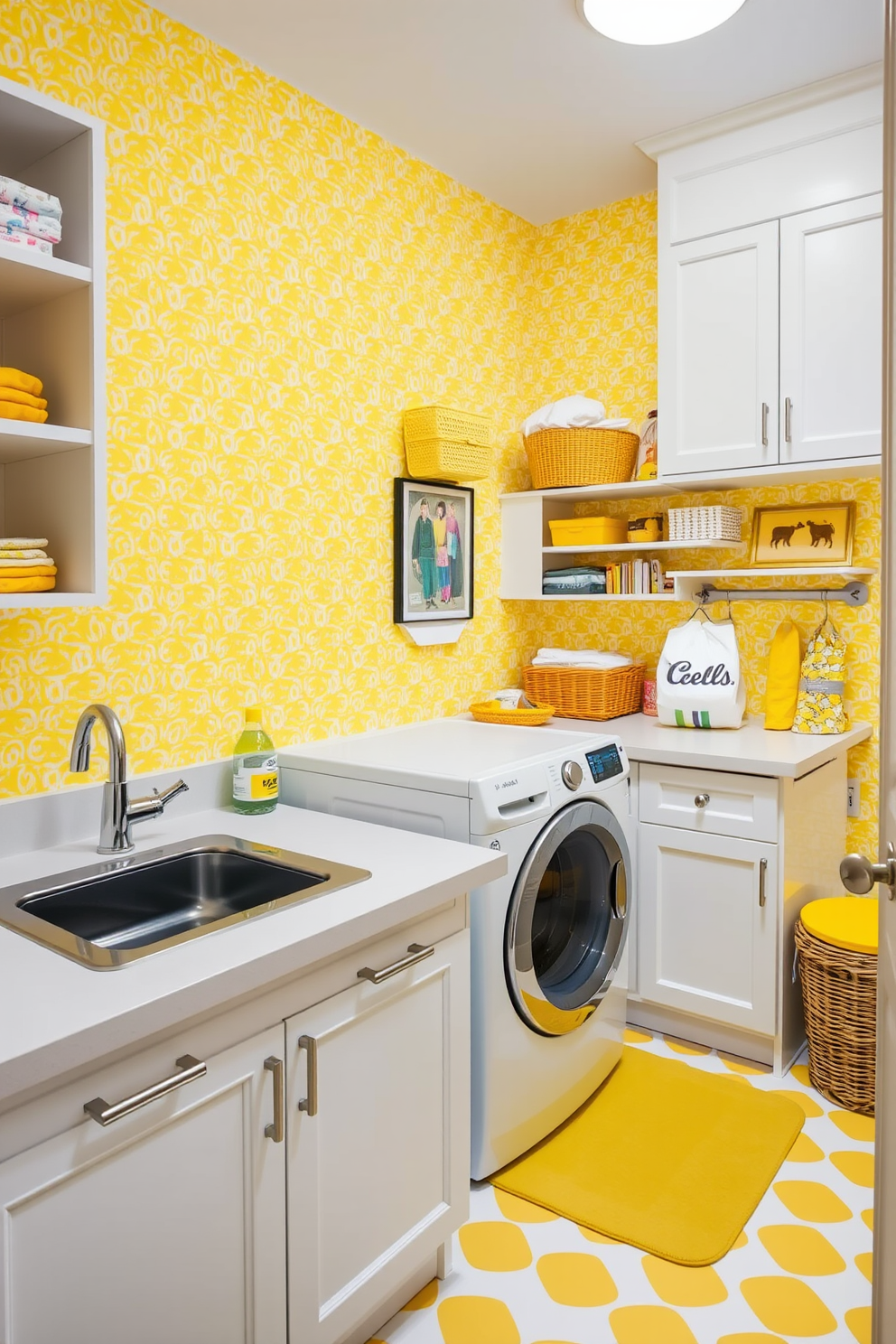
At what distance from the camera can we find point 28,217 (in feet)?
4.91

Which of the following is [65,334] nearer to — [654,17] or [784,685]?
[654,17]

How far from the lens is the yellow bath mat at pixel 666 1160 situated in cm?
189

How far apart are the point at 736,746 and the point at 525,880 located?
836 mm

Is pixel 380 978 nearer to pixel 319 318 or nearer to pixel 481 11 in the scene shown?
pixel 319 318

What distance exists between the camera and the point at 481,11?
2076mm

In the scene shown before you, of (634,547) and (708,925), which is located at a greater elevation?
(634,547)

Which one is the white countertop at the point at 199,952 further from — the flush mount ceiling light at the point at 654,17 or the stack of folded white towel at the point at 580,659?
the flush mount ceiling light at the point at 654,17

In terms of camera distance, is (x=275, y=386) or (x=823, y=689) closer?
(x=275, y=386)

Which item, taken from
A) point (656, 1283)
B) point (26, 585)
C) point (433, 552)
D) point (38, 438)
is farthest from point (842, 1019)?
point (38, 438)

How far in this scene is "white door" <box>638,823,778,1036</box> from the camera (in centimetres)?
239

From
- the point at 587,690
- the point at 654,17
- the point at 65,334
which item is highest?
the point at 654,17

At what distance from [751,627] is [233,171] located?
1966 millimetres

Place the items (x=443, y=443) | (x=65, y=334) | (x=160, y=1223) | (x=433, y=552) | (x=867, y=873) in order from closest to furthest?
(x=867, y=873)
(x=160, y=1223)
(x=65, y=334)
(x=443, y=443)
(x=433, y=552)

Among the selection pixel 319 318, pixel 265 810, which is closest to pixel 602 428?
pixel 319 318
